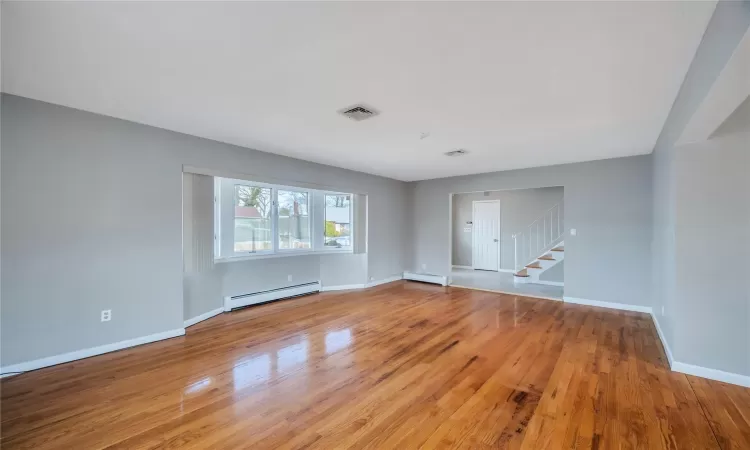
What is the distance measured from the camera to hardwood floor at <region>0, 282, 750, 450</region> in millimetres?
1933

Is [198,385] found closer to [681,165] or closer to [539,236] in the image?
[681,165]

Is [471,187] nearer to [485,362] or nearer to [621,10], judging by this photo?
[485,362]

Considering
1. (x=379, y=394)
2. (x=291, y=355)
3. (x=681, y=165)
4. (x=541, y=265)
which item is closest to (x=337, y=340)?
(x=291, y=355)

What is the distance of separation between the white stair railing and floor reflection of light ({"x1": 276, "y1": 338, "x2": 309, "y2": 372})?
6333 mm

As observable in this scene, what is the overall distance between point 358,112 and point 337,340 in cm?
250

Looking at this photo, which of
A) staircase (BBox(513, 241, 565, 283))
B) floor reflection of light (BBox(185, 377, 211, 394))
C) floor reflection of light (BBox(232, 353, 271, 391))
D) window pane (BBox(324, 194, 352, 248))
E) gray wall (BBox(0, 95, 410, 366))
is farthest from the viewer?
staircase (BBox(513, 241, 565, 283))

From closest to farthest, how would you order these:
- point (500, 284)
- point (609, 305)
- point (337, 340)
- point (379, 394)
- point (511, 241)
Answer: point (379, 394) → point (337, 340) → point (609, 305) → point (500, 284) → point (511, 241)

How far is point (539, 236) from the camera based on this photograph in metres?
A: 7.91

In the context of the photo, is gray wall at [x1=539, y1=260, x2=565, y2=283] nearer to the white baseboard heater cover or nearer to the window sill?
the white baseboard heater cover

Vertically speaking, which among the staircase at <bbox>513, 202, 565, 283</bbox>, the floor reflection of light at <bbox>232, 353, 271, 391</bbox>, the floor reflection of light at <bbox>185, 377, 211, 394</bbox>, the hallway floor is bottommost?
the hallway floor

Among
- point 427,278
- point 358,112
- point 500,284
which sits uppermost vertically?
point 358,112

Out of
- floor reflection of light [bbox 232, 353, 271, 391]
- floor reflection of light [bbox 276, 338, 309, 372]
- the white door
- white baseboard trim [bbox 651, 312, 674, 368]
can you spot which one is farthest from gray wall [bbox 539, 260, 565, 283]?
floor reflection of light [bbox 232, 353, 271, 391]

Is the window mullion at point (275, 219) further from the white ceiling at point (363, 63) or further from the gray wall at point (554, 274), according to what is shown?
the gray wall at point (554, 274)

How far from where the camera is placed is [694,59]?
202 cm
